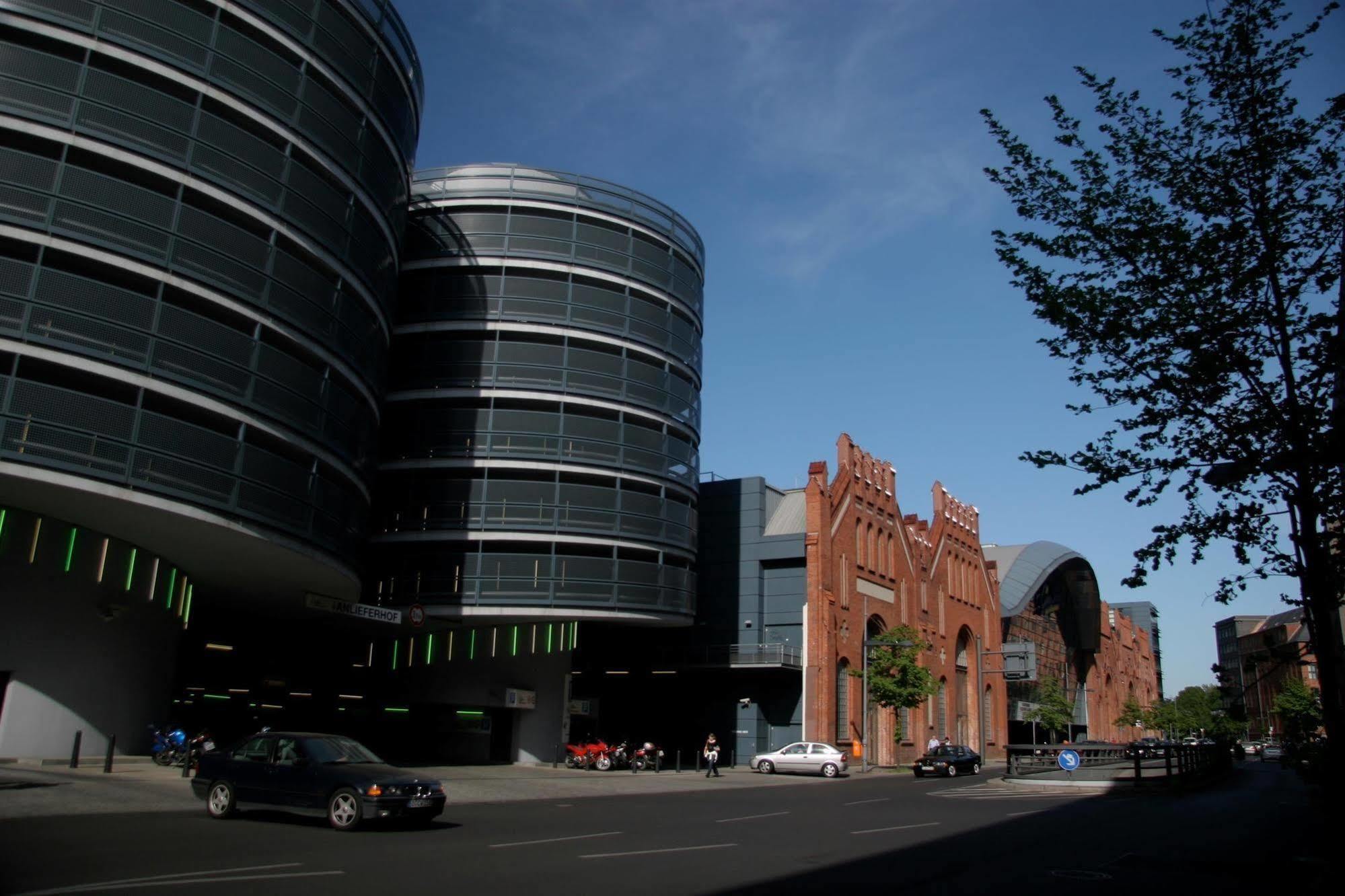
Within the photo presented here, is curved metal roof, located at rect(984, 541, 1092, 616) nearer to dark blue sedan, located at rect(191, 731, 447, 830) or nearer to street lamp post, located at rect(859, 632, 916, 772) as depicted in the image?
street lamp post, located at rect(859, 632, 916, 772)

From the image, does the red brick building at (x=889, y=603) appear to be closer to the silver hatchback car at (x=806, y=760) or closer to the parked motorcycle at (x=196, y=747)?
the silver hatchback car at (x=806, y=760)

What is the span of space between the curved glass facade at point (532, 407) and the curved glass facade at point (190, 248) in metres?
8.13

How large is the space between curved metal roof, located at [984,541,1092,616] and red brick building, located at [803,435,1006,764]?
4.82m

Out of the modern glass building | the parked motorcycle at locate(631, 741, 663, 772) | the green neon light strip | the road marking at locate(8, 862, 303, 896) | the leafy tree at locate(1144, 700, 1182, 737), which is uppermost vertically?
the modern glass building

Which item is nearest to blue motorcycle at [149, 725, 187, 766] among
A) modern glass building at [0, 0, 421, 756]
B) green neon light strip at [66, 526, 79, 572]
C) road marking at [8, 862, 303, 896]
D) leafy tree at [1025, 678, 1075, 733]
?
modern glass building at [0, 0, 421, 756]

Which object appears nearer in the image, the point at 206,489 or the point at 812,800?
the point at 206,489

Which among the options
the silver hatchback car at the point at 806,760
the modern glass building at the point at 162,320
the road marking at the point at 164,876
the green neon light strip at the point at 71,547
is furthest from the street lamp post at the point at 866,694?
the road marking at the point at 164,876

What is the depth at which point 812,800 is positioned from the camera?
25344 mm

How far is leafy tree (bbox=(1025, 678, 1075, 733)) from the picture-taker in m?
73.5

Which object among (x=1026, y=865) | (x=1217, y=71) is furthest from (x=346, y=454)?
(x=1217, y=71)

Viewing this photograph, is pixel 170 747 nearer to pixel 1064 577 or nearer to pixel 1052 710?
pixel 1052 710

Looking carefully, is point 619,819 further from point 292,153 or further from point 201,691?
point 201,691

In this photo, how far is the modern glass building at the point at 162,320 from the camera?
21.1 meters

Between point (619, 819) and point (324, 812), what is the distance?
5848mm
